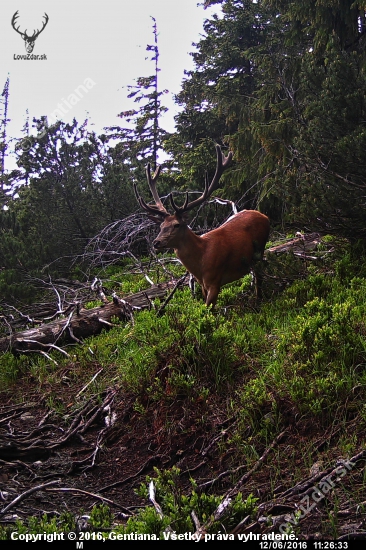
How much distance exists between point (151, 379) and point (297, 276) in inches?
107

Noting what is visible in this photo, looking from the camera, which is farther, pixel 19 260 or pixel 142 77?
pixel 142 77

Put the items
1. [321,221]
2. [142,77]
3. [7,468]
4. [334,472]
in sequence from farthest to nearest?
[142,77] → [321,221] → [7,468] → [334,472]

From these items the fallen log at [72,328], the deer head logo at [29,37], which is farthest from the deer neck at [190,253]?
the deer head logo at [29,37]

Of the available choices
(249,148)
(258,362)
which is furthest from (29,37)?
(258,362)

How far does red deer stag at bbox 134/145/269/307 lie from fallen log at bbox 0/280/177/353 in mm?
986

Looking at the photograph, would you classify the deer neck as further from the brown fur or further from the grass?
the grass

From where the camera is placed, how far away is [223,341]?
4.55 meters

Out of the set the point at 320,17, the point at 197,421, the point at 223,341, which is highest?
the point at 320,17

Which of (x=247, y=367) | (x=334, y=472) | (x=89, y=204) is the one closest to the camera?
(x=334, y=472)

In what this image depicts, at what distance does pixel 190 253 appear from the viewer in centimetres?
601

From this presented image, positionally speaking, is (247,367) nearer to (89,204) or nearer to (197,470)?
(197,470)

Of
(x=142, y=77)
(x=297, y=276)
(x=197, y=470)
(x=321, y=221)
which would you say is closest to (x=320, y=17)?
(x=321, y=221)

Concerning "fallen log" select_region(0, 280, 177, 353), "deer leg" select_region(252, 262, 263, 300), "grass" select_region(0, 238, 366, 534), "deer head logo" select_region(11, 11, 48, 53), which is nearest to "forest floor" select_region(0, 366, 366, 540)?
"grass" select_region(0, 238, 366, 534)

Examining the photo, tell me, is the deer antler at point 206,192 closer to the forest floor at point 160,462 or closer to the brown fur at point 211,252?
the brown fur at point 211,252
